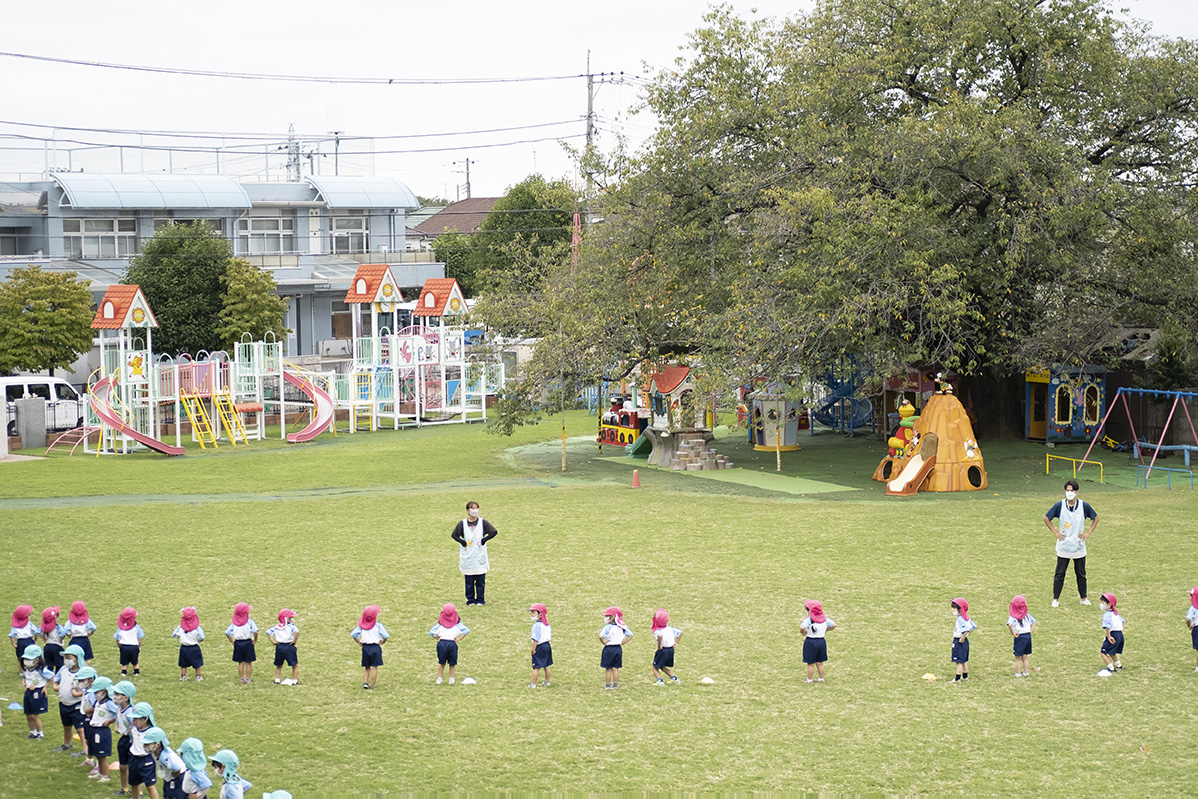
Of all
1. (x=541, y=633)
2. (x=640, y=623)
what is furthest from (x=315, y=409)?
(x=541, y=633)

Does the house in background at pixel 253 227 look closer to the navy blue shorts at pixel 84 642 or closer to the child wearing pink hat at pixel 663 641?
the navy blue shorts at pixel 84 642

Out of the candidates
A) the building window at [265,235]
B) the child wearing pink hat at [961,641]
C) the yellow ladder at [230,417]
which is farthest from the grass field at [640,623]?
the building window at [265,235]

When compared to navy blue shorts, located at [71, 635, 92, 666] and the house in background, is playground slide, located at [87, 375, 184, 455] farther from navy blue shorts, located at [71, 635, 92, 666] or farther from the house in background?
navy blue shorts, located at [71, 635, 92, 666]

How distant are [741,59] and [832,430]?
1335 cm

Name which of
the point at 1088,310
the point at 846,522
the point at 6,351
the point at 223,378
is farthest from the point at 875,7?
the point at 6,351

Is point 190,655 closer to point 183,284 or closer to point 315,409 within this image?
point 315,409

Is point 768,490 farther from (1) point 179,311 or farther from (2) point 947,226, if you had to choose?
(1) point 179,311

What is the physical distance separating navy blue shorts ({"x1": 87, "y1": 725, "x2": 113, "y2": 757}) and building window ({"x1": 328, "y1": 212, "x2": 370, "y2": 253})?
55.2 meters

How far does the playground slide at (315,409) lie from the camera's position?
36562 millimetres

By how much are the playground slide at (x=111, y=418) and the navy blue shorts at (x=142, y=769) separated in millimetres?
24955

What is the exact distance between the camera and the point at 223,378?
36469 millimetres

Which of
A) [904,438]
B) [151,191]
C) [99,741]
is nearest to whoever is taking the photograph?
[99,741]

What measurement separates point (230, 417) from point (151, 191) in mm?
22694

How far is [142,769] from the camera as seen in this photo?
9164 mm
